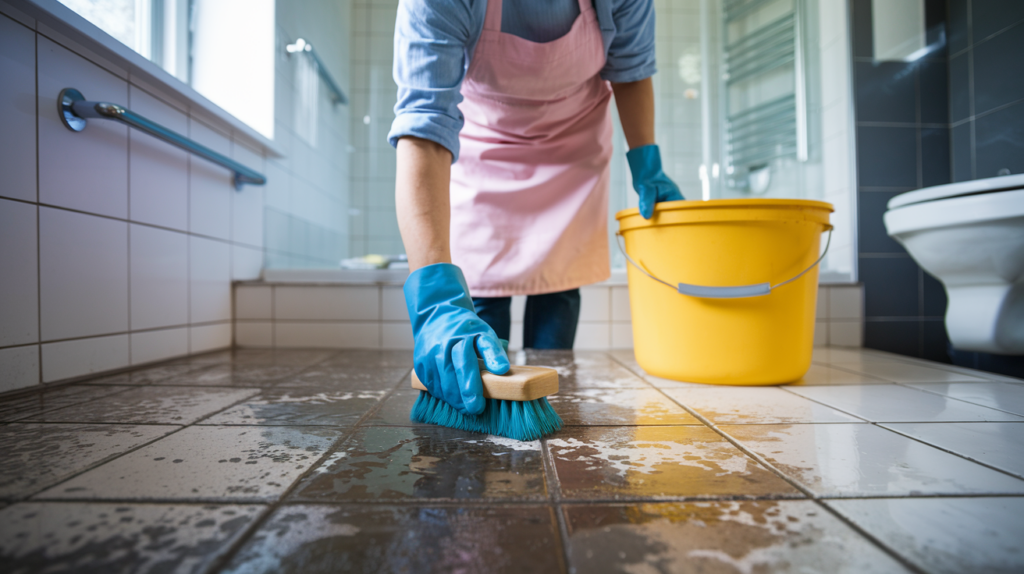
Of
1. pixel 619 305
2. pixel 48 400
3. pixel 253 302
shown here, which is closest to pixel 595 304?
pixel 619 305

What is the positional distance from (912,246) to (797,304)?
2.31 ft

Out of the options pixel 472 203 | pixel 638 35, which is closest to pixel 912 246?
pixel 638 35

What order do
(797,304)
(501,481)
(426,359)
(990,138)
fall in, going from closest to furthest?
(501,481)
(426,359)
(797,304)
(990,138)

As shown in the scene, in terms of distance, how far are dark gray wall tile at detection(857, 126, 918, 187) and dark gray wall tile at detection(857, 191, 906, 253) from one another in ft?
0.14

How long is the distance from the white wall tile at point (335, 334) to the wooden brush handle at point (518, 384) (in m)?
1.07

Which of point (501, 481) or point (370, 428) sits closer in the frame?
point (501, 481)

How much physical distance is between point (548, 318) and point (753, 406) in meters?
0.45

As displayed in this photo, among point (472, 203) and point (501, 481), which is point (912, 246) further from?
point (501, 481)

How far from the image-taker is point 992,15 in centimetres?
150

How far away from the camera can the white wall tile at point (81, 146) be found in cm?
85

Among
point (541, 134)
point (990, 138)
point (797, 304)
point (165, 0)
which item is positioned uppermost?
point (165, 0)

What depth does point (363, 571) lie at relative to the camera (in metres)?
0.30

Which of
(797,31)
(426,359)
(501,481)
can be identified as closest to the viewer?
(501,481)

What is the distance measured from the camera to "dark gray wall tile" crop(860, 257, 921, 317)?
5.46ft
